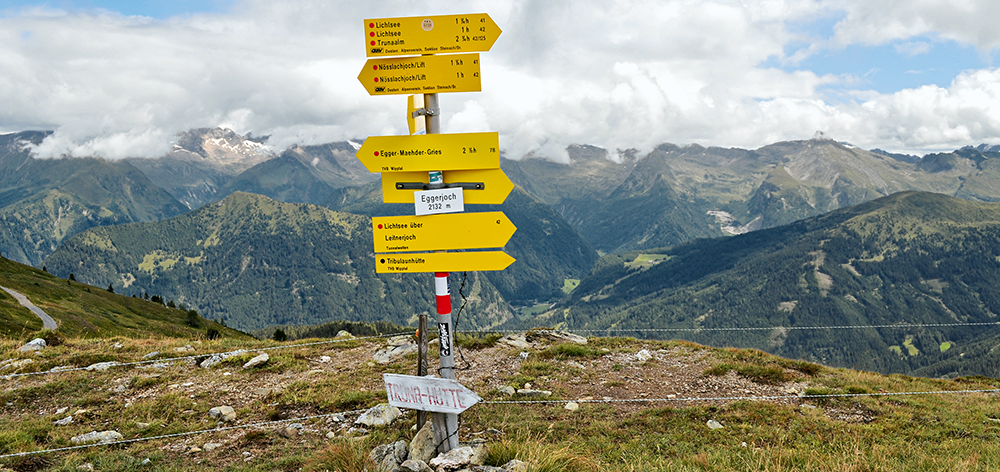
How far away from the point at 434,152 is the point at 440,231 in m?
1.34

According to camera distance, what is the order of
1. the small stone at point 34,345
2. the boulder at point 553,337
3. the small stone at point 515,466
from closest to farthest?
1. the small stone at point 515,466
2. the small stone at point 34,345
3. the boulder at point 553,337

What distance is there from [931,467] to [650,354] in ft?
32.2

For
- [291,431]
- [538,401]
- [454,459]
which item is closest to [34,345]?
[291,431]

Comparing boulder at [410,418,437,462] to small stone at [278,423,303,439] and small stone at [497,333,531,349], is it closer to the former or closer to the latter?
small stone at [278,423,303,439]

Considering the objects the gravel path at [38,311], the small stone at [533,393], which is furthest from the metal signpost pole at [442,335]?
the gravel path at [38,311]

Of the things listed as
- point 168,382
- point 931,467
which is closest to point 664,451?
point 931,467

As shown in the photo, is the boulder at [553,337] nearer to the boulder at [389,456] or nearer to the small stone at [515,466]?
the boulder at [389,456]

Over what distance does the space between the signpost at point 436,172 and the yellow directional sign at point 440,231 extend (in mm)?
17

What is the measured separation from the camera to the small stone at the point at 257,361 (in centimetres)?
1538

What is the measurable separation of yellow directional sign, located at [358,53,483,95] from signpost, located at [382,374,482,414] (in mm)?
4867

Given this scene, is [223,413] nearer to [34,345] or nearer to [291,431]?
[291,431]

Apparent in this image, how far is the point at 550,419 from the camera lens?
1125cm

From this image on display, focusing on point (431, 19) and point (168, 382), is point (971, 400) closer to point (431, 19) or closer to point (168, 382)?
point (431, 19)

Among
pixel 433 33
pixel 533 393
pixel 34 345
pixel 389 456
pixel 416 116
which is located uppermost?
pixel 433 33
